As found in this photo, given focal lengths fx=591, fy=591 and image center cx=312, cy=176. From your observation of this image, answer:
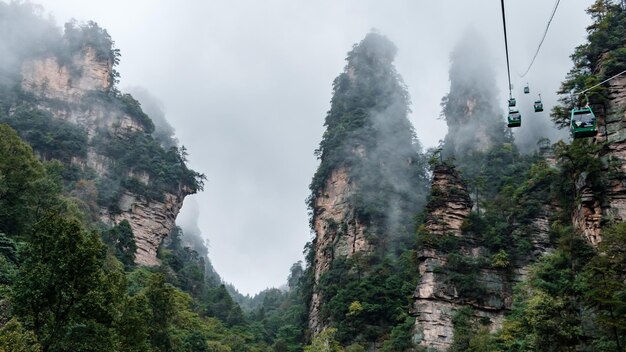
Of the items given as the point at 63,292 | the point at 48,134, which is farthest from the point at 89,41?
the point at 63,292

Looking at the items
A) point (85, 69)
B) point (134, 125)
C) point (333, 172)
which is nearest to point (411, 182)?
point (333, 172)

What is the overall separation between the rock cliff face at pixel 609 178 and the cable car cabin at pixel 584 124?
17.9 metres

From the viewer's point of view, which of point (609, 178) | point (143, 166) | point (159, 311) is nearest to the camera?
point (159, 311)

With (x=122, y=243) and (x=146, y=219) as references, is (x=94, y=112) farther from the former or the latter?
(x=122, y=243)

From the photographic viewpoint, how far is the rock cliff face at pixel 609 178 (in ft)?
105

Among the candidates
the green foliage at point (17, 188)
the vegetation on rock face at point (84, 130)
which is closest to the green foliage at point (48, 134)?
the vegetation on rock face at point (84, 130)

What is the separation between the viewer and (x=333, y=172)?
66.8 m

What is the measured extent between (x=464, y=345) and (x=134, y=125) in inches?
1922

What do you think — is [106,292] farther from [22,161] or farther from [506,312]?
[506,312]

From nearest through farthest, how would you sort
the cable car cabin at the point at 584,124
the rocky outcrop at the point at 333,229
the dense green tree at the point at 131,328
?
1. the cable car cabin at the point at 584,124
2. the dense green tree at the point at 131,328
3. the rocky outcrop at the point at 333,229

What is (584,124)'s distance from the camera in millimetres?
15148

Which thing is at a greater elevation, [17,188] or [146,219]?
[146,219]

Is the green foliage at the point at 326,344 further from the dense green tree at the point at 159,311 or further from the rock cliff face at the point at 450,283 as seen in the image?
the dense green tree at the point at 159,311

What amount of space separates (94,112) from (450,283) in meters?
46.9
